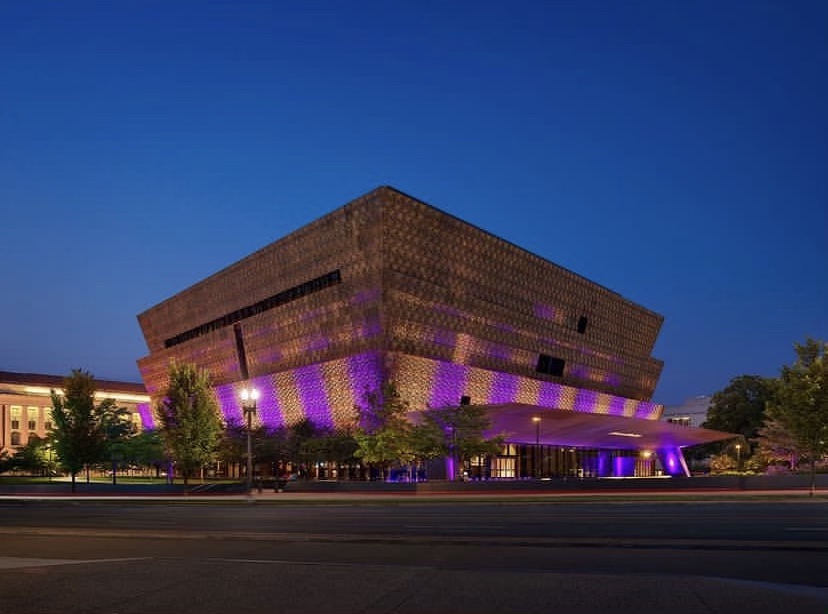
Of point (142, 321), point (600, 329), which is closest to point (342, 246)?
point (600, 329)

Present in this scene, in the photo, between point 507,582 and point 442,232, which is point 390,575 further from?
point 442,232

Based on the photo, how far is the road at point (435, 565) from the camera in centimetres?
1022

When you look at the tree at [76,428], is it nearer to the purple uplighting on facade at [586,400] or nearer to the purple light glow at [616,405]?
the purple uplighting on facade at [586,400]

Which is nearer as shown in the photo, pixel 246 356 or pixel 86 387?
pixel 86 387

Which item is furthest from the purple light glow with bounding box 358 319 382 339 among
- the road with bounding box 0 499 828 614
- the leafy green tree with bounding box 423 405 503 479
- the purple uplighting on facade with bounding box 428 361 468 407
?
the road with bounding box 0 499 828 614

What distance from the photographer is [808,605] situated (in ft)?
30.7

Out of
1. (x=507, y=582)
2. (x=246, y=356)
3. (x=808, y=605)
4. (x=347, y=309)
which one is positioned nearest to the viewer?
(x=808, y=605)

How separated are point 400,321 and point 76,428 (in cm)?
2950

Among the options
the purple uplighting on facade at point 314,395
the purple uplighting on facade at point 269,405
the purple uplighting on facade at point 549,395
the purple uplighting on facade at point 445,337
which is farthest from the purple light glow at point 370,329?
the purple uplighting on facade at point 549,395

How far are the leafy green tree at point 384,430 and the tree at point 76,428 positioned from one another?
23288 millimetres

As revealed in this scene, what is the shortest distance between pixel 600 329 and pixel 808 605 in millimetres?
94612

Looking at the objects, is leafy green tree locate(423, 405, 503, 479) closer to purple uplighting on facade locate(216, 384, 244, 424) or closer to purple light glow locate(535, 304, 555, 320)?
purple light glow locate(535, 304, 555, 320)

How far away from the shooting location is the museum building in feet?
228

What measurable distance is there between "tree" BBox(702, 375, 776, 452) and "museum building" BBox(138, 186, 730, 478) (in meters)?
21.7
